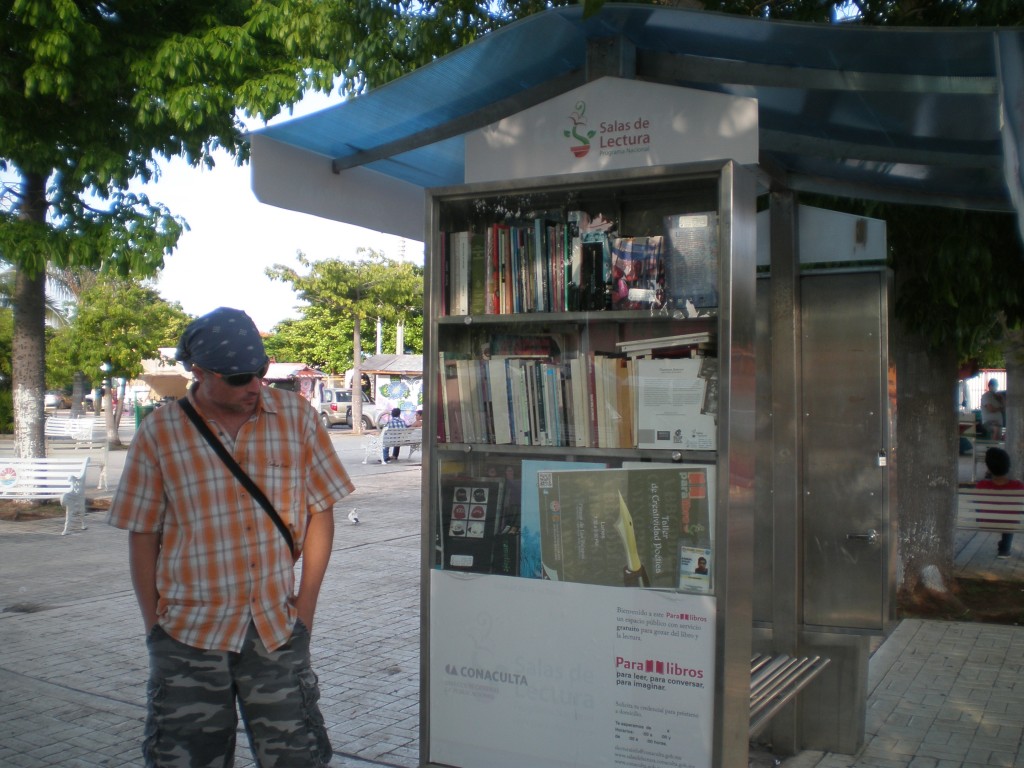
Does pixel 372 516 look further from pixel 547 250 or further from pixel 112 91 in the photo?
pixel 547 250

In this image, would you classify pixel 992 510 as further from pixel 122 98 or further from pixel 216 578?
pixel 122 98

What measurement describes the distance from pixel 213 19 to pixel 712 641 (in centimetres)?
1049

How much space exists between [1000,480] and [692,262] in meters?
8.26

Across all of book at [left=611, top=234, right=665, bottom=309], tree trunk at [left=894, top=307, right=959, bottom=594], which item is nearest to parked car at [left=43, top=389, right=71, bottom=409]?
tree trunk at [left=894, top=307, right=959, bottom=594]

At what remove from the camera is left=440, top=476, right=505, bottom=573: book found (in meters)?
3.83

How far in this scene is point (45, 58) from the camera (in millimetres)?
10266

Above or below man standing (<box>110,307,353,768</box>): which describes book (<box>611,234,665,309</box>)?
above

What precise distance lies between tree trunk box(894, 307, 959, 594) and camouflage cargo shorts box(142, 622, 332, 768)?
618cm

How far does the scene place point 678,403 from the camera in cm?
349

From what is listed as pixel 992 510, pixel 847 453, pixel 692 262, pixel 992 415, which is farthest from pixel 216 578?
pixel 992 415

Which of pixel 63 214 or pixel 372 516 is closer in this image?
pixel 63 214

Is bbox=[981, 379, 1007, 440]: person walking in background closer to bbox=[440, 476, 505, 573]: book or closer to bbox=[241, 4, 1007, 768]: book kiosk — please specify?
bbox=[241, 4, 1007, 768]: book kiosk

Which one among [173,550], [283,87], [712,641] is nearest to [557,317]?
[712,641]

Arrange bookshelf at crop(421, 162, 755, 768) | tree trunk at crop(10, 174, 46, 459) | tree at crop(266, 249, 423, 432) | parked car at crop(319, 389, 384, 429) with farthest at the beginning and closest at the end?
parked car at crop(319, 389, 384, 429)
tree at crop(266, 249, 423, 432)
tree trunk at crop(10, 174, 46, 459)
bookshelf at crop(421, 162, 755, 768)
